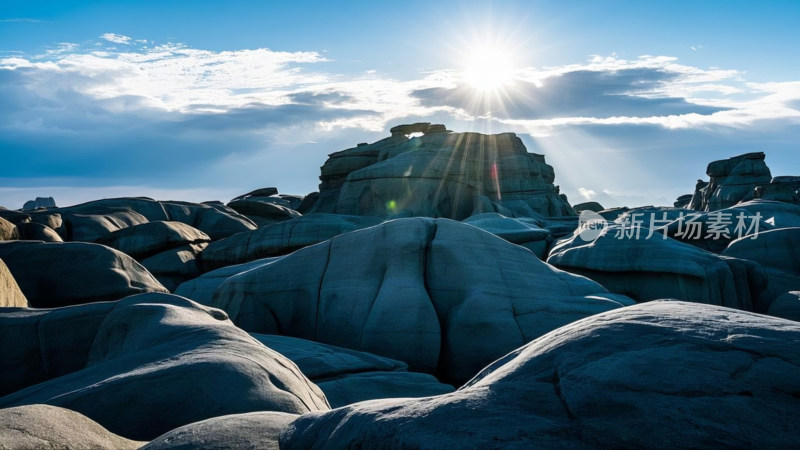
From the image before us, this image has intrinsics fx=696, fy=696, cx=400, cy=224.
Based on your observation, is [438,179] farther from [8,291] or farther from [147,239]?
[8,291]

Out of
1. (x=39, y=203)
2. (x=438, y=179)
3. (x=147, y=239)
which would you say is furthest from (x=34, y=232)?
(x=39, y=203)

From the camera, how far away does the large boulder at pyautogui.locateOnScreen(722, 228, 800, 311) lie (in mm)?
20109

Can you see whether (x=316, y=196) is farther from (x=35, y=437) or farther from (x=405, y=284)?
(x=35, y=437)

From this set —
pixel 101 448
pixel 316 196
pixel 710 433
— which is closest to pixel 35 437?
pixel 101 448

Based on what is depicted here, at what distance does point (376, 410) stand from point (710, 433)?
1677 mm

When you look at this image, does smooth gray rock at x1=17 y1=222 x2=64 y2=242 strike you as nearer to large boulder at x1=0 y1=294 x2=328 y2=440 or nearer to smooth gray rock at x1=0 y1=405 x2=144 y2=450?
large boulder at x1=0 y1=294 x2=328 y2=440

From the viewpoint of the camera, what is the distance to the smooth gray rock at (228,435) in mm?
4035

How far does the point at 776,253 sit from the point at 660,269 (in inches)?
221

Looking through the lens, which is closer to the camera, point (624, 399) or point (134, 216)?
point (624, 399)

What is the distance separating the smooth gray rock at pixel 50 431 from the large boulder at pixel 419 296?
26.4ft

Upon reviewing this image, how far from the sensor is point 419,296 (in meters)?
12.7

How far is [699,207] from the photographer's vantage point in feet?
225

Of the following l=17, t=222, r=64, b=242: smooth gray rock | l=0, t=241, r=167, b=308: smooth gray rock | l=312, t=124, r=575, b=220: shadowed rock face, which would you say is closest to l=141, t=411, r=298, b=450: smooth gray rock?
l=0, t=241, r=167, b=308: smooth gray rock

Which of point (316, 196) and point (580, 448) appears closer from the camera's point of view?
point (580, 448)
